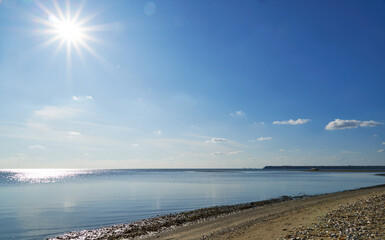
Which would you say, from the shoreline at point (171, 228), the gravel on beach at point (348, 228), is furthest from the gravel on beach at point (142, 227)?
the gravel on beach at point (348, 228)

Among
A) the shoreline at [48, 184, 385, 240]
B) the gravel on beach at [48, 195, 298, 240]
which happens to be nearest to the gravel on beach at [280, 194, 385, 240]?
the shoreline at [48, 184, 385, 240]

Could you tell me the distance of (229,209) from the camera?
3288 cm

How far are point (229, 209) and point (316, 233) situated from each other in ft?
69.6

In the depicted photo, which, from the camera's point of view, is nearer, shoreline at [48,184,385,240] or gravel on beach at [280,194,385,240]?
gravel on beach at [280,194,385,240]

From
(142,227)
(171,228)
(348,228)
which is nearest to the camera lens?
(348,228)

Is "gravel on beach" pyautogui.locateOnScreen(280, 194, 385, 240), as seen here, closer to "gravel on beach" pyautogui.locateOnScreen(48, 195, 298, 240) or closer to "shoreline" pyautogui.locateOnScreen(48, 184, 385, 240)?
"shoreline" pyautogui.locateOnScreen(48, 184, 385, 240)

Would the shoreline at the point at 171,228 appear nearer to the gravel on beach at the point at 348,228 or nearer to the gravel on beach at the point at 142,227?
the gravel on beach at the point at 142,227

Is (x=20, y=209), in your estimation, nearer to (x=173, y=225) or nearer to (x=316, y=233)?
(x=173, y=225)

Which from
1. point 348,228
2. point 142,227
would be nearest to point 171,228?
point 142,227

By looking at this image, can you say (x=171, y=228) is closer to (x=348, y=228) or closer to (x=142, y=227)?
(x=142, y=227)

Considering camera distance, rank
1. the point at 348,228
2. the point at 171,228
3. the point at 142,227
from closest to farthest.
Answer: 1. the point at 348,228
2. the point at 171,228
3. the point at 142,227

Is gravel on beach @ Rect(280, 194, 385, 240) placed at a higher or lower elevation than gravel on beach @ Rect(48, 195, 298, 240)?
higher

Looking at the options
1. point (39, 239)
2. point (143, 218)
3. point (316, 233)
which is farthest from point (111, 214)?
point (316, 233)

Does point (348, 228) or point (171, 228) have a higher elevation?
point (348, 228)
